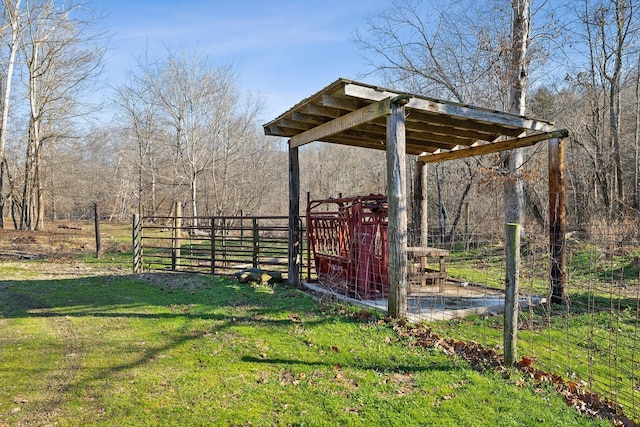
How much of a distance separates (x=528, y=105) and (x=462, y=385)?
14096 mm

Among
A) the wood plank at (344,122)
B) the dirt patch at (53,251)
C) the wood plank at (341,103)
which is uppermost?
the wood plank at (341,103)

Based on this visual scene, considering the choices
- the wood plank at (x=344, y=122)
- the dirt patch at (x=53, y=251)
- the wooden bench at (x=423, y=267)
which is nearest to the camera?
the wood plank at (x=344, y=122)

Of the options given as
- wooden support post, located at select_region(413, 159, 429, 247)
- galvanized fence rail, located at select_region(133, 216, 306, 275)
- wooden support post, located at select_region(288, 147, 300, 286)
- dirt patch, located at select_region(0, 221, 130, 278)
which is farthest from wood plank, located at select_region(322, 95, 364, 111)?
dirt patch, located at select_region(0, 221, 130, 278)

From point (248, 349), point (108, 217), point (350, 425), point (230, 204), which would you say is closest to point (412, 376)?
point (350, 425)

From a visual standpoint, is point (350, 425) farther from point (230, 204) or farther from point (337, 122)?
point (230, 204)

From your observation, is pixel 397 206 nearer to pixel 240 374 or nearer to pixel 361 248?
pixel 361 248

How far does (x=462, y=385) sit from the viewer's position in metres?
3.41

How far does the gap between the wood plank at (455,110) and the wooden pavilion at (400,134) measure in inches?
0.5

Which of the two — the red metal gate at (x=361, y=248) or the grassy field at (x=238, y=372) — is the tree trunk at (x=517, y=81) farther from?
the grassy field at (x=238, y=372)

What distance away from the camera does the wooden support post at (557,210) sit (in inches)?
243

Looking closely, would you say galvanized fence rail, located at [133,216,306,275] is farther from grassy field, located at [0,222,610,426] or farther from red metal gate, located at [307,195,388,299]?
grassy field, located at [0,222,610,426]

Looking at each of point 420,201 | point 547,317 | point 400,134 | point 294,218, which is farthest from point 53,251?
point 547,317

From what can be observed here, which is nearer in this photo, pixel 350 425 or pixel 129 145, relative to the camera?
→ pixel 350 425

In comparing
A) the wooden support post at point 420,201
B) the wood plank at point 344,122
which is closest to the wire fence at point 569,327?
the wooden support post at point 420,201
